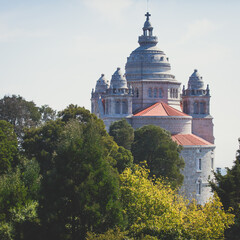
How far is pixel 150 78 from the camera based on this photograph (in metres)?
90.6

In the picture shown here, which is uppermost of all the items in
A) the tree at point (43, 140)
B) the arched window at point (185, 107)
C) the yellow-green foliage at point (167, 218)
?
the arched window at point (185, 107)

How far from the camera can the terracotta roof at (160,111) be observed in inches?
3307

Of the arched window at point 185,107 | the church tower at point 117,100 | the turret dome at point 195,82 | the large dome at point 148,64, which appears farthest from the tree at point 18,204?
the turret dome at point 195,82

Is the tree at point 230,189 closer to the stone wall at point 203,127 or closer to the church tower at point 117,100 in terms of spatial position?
the church tower at point 117,100

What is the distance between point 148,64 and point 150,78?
2.13 meters

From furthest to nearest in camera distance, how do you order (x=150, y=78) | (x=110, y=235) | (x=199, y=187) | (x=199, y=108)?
(x=199, y=108), (x=150, y=78), (x=199, y=187), (x=110, y=235)

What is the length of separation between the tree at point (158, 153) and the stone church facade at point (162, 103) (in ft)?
35.2

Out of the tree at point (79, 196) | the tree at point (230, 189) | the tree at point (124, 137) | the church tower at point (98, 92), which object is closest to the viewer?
the tree at point (79, 196)

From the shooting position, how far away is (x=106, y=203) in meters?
39.6

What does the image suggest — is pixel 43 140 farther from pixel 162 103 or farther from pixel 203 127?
pixel 203 127

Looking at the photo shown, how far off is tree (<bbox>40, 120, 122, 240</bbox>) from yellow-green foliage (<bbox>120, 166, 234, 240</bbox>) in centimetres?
194

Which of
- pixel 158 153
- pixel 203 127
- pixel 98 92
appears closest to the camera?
pixel 158 153

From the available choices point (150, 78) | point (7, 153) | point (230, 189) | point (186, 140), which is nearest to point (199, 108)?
point (150, 78)

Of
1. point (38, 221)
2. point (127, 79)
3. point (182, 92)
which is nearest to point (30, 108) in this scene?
point (127, 79)
